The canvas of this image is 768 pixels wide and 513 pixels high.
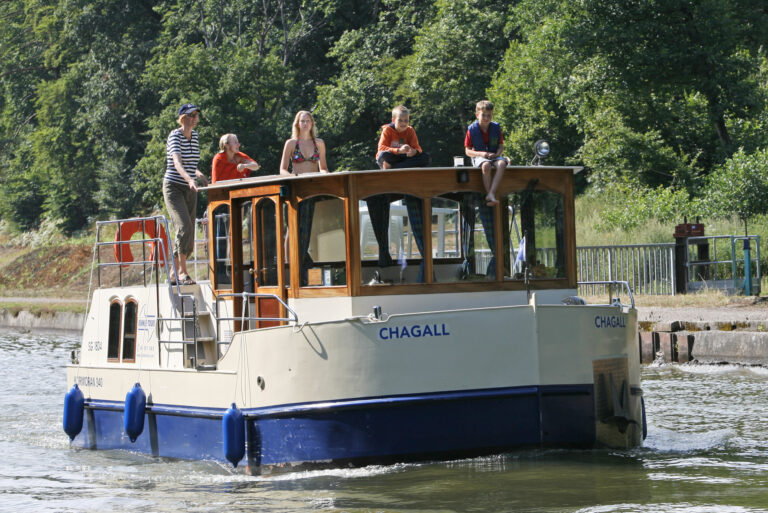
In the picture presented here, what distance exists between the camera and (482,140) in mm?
12047

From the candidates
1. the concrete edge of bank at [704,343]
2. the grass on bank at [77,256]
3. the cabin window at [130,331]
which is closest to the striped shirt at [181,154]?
the cabin window at [130,331]

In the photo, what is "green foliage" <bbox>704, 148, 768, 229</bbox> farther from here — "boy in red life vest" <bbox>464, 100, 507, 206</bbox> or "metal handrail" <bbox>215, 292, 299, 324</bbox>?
"metal handrail" <bbox>215, 292, 299, 324</bbox>

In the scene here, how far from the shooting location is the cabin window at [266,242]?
12039 mm

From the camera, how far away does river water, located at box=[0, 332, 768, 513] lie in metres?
9.82

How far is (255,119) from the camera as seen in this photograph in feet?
168

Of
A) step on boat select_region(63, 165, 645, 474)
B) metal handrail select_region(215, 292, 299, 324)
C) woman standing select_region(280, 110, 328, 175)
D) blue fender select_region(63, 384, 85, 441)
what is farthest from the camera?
blue fender select_region(63, 384, 85, 441)

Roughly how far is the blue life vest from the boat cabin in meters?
0.52

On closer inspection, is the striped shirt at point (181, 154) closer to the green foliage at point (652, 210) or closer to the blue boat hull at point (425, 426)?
the blue boat hull at point (425, 426)

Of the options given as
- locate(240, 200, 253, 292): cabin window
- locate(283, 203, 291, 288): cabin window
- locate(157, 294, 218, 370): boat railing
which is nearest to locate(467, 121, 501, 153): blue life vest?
locate(283, 203, 291, 288): cabin window

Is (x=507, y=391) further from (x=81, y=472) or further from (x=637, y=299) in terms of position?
(x=637, y=299)

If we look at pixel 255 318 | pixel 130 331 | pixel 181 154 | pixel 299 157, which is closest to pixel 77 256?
pixel 130 331

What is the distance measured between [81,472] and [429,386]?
475 cm

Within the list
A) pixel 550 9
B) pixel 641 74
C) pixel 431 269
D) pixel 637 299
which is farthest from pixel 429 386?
pixel 550 9

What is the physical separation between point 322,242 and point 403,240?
0.86 meters
